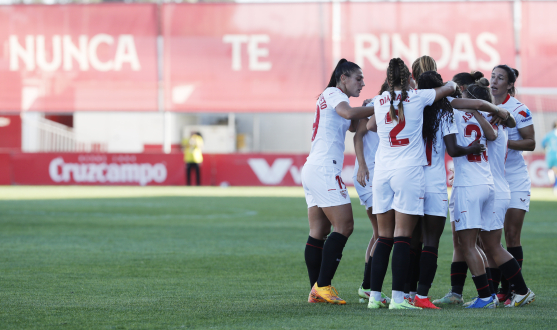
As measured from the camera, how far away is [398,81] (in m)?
5.57

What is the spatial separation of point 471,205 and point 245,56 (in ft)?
74.3

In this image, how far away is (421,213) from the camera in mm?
5555

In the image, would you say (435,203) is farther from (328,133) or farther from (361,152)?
(328,133)

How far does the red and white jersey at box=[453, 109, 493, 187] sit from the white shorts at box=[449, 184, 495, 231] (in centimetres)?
5

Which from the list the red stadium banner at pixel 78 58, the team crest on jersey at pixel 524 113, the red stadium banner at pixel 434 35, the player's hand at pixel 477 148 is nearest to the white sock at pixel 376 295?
the player's hand at pixel 477 148

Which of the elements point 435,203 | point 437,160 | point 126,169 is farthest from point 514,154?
point 126,169

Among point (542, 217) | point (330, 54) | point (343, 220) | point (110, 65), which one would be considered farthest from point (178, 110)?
point (343, 220)

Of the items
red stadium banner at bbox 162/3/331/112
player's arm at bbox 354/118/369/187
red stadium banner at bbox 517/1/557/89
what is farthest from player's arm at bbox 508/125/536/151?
red stadium banner at bbox 517/1/557/89

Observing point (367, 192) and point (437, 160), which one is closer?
point (437, 160)

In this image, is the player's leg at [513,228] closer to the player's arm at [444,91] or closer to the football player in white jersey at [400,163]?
the football player in white jersey at [400,163]

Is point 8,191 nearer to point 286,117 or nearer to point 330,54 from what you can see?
point 330,54

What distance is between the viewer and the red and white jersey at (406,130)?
549 centimetres

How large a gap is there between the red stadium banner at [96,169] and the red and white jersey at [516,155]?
67.7ft

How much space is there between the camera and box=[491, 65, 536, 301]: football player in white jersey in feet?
20.8
